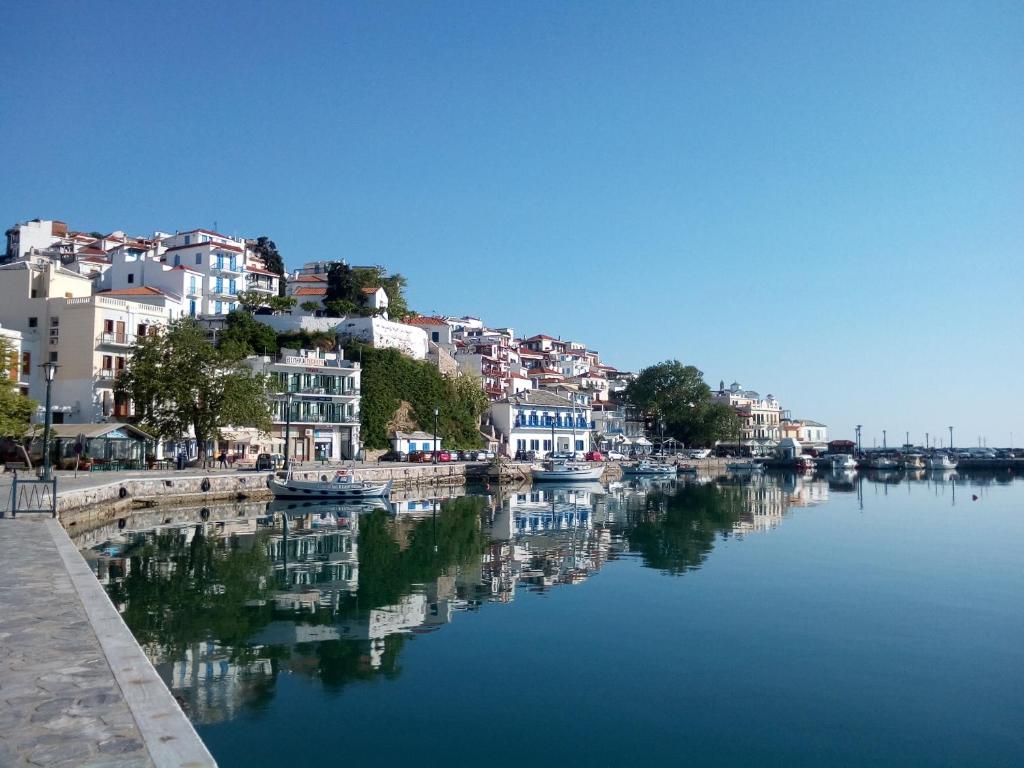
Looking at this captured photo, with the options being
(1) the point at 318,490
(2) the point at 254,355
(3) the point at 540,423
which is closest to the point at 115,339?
(2) the point at 254,355

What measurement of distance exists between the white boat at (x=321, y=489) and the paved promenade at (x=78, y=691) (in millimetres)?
32205

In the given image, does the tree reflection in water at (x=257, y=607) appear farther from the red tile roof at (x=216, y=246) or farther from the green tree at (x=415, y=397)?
the red tile roof at (x=216, y=246)

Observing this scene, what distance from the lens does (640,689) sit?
13523mm

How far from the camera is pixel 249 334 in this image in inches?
→ 2650

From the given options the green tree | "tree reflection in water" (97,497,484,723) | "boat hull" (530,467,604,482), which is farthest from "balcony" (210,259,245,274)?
"tree reflection in water" (97,497,484,723)

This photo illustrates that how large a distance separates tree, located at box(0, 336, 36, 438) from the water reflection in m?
7.22

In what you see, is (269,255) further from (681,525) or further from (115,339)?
(681,525)

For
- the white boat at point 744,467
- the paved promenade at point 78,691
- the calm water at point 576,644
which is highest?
the paved promenade at point 78,691

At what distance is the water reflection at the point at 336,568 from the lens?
1456 centimetres

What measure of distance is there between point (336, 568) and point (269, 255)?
83745 millimetres

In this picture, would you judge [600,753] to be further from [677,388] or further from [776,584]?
[677,388]

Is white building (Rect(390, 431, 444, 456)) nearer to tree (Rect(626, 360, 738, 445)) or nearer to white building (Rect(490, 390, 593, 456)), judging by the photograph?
white building (Rect(490, 390, 593, 456))

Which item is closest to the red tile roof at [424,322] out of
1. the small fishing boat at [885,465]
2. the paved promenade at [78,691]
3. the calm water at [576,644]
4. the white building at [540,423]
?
the white building at [540,423]

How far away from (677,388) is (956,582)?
88964mm
